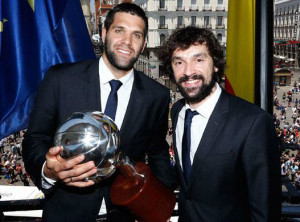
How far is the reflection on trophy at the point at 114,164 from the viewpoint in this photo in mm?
1493

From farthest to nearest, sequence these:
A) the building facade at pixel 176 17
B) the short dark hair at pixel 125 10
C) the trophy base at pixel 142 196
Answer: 1. the building facade at pixel 176 17
2. the short dark hair at pixel 125 10
3. the trophy base at pixel 142 196

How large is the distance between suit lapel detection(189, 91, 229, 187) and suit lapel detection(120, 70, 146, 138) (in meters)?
0.51

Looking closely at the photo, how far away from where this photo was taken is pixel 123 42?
7.41 feet

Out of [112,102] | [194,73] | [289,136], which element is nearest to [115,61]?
[112,102]

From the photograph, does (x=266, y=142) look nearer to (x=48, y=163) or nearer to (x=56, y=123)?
(x=48, y=163)

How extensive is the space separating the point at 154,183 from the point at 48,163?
26.3 inches

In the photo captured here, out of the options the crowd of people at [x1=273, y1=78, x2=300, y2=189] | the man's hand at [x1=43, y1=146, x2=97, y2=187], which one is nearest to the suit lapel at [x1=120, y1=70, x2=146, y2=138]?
the man's hand at [x1=43, y1=146, x2=97, y2=187]

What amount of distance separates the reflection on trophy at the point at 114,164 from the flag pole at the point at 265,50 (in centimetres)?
96

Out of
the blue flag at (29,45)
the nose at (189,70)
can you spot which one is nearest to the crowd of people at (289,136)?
the nose at (189,70)

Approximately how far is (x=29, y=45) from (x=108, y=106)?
1.48m

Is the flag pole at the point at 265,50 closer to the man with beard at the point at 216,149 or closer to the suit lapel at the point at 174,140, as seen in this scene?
the man with beard at the point at 216,149

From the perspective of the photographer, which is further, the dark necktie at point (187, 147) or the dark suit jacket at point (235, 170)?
the dark necktie at point (187, 147)

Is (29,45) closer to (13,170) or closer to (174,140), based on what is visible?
(174,140)

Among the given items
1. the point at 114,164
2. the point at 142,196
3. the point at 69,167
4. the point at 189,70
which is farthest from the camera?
the point at 189,70
